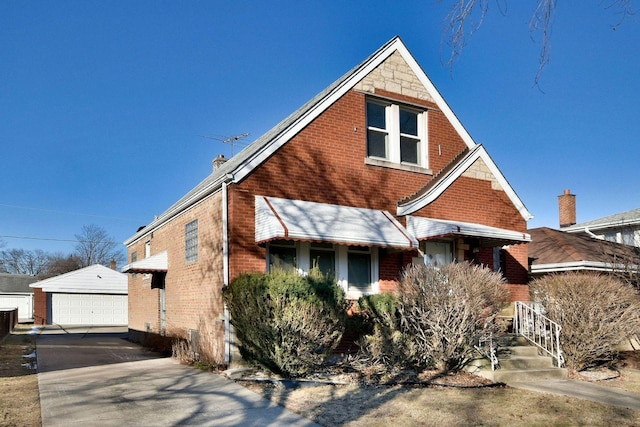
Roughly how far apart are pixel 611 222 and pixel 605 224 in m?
0.30

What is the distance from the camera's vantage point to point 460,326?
938cm

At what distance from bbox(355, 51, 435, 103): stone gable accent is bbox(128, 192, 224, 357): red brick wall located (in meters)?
5.00

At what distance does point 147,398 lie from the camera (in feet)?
27.6

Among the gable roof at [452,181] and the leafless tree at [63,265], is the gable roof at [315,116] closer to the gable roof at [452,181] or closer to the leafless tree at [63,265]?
the gable roof at [452,181]

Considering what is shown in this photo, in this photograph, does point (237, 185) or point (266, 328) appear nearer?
point (266, 328)

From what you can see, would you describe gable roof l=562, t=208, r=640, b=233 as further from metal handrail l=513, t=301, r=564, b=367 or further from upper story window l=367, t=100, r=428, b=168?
metal handrail l=513, t=301, r=564, b=367

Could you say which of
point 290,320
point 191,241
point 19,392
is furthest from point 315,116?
point 19,392

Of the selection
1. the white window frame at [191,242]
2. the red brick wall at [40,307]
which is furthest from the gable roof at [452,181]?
the red brick wall at [40,307]

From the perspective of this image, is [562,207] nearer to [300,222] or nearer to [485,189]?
[485,189]

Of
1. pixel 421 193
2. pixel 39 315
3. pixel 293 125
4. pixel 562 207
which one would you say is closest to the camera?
pixel 293 125

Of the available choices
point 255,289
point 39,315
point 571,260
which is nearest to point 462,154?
point 571,260

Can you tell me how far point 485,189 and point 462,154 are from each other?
121 centimetres

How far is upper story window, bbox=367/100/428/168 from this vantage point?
1401 cm

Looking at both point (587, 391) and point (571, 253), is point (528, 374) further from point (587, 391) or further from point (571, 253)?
point (571, 253)
